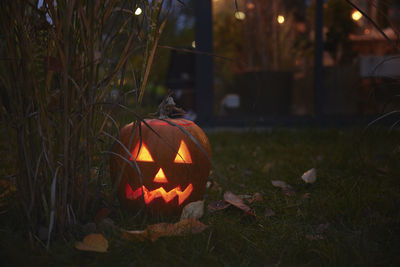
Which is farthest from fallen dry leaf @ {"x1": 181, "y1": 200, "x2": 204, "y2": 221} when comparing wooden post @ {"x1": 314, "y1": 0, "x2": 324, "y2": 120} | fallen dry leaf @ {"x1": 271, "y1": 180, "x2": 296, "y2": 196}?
wooden post @ {"x1": 314, "y1": 0, "x2": 324, "y2": 120}

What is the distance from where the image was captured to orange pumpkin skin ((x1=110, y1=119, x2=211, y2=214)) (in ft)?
5.17

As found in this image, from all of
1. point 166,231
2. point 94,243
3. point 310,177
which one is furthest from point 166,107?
point 310,177

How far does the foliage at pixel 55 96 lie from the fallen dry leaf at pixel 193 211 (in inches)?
15.9

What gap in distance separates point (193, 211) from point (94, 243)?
47 cm

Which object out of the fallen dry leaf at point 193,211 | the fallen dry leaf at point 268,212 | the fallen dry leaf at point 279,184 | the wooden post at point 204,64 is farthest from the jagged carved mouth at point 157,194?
the wooden post at point 204,64

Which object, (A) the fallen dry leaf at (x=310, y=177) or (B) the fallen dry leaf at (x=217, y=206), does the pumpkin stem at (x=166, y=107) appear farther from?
(A) the fallen dry leaf at (x=310, y=177)

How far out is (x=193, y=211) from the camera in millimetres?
1516

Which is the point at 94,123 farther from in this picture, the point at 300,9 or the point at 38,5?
the point at 300,9

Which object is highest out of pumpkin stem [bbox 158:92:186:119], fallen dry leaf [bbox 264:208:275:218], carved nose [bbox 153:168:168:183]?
pumpkin stem [bbox 158:92:186:119]

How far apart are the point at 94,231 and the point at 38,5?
848mm

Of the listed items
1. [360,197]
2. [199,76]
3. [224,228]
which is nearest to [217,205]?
[224,228]

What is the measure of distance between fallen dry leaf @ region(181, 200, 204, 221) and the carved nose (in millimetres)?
159

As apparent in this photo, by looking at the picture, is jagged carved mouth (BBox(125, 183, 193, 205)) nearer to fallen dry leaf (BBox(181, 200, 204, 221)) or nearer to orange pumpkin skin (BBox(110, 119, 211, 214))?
orange pumpkin skin (BBox(110, 119, 211, 214))

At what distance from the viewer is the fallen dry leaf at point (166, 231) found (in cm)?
123
